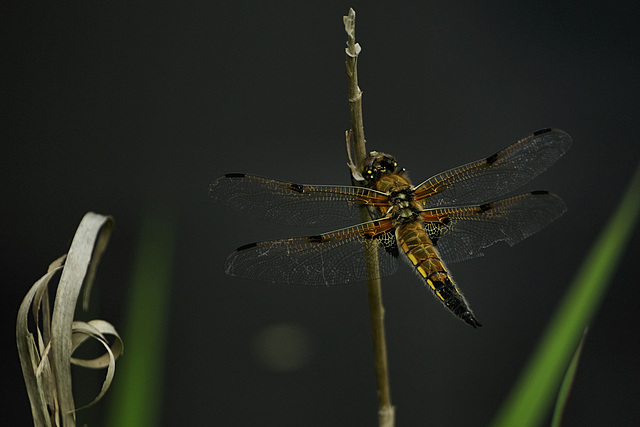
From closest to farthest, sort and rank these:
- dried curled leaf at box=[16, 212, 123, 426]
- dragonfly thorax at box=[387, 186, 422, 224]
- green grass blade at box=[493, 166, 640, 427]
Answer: dried curled leaf at box=[16, 212, 123, 426], green grass blade at box=[493, 166, 640, 427], dragonfly thorax at box=[387, 186, 422, 224]

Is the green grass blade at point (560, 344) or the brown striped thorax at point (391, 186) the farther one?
the brown striped thorax at point (391, 186)

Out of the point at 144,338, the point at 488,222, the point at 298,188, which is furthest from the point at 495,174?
the point at 144,338

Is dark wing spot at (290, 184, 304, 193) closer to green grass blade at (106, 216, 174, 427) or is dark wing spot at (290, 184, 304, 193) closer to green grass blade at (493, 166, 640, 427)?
green grass blade at (106, 216, 174, 427)

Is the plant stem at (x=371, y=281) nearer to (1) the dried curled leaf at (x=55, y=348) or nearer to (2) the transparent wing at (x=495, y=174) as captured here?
(2) the transparent wing at (x=495, y=174)

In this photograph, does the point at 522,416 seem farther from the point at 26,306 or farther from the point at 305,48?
the point at 305,48

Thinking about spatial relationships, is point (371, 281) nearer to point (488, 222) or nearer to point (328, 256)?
point (328, 256)

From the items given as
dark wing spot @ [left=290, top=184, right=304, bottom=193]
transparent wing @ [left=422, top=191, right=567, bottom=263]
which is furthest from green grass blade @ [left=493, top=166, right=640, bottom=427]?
dark wing spot @ [left=290, top=184, right=304, bottom=193]

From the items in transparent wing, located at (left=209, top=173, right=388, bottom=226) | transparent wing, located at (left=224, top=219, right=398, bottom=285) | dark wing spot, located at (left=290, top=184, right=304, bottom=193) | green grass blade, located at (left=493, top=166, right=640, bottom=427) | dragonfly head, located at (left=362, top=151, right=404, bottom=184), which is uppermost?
dragonfly head, located at (left=362, top=151, right=404, bottom=184)

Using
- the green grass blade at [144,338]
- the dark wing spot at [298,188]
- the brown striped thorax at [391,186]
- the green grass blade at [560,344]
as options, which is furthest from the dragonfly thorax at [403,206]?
the green grass blade at [144,338]
